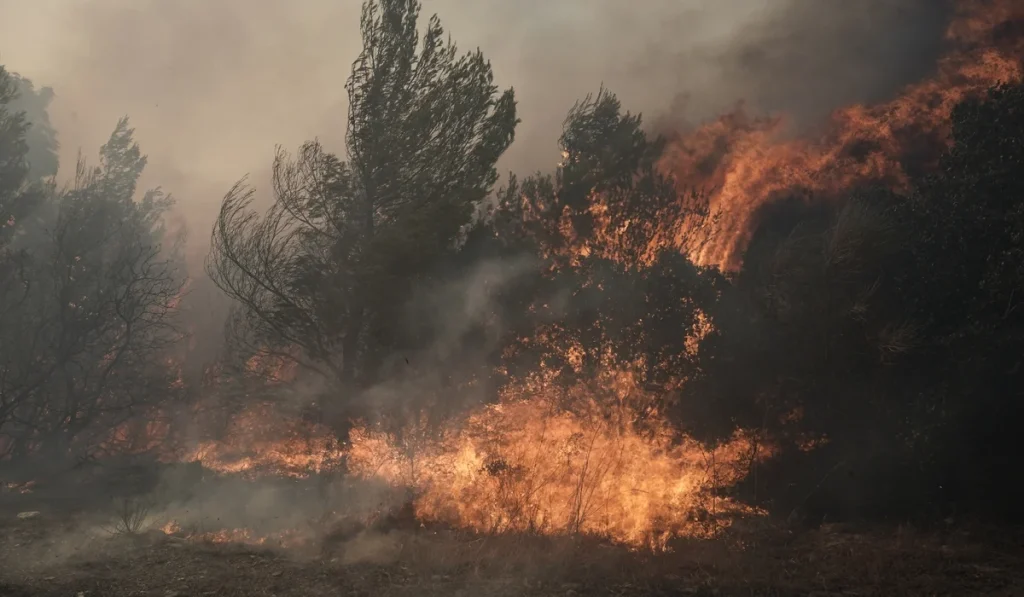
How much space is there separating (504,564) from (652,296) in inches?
293

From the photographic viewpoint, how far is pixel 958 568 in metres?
10.4

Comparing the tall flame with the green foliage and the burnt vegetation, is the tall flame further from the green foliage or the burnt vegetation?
the green foliage

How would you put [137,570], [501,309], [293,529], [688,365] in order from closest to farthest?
[137,570] < [293,529] < [688,365] < [501,309]

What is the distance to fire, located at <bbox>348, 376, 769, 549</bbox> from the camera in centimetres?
1340

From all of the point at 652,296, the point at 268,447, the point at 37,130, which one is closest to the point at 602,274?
the point at 652,296

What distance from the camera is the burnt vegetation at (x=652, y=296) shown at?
1282 cm

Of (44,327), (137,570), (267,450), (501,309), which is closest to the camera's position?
(137,570)

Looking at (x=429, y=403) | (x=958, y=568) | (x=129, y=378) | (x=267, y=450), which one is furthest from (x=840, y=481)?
(x=129, y=378)

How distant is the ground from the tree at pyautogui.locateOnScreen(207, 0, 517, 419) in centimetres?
532

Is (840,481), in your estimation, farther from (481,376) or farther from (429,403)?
(429,403)

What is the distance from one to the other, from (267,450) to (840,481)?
2063 cm

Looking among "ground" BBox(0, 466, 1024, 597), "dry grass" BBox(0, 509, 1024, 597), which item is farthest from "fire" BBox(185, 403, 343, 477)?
"dry grass" BBox(0, 509, 1024, 597)

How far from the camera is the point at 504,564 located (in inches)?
418

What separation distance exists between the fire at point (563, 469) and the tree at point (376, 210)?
2.59m
